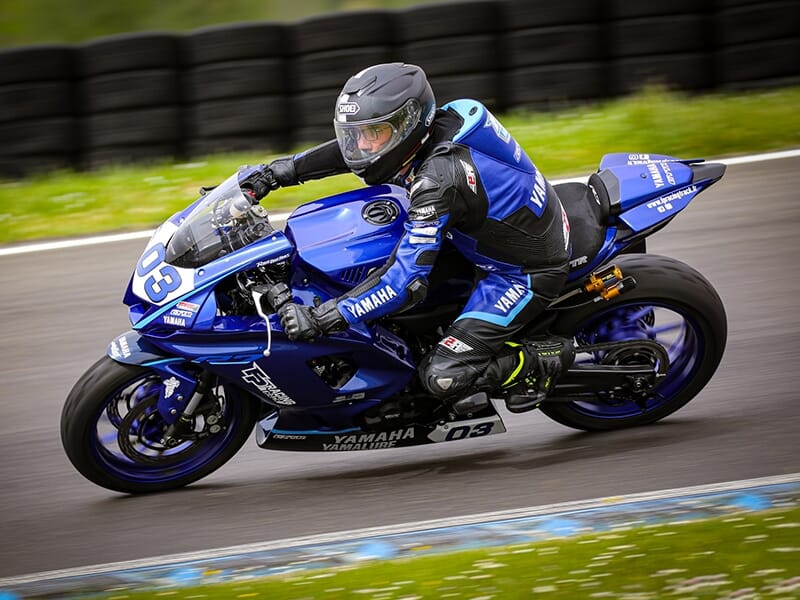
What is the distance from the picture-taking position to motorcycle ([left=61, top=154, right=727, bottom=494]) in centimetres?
465

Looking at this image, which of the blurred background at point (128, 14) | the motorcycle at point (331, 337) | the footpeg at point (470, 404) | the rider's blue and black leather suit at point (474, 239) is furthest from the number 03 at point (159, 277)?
the blurred background at point (128, 14)

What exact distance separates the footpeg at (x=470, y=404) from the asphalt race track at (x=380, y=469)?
1.32 feet

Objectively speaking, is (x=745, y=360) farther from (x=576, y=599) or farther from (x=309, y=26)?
(x=309, y=26)

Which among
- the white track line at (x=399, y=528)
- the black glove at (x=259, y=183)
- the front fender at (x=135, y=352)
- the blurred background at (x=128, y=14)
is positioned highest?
the blurred background at (x=128, y=14)

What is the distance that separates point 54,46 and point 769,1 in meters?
6.53

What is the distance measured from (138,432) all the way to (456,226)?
175cm

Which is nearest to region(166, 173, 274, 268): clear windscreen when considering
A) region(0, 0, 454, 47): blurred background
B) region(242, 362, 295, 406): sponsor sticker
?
region(242, 362, 295, 406): sponsor sticker

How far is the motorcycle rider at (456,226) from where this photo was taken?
A: 4.37 m

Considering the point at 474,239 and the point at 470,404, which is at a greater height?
the point at 474,239

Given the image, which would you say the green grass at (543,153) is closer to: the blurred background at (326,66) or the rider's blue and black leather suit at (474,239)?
the blurred background at (326,66)

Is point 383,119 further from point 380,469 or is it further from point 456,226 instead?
point 380,469

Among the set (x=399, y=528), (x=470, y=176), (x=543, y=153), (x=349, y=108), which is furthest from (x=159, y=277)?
(x=543, y=153)

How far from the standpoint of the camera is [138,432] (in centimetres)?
494

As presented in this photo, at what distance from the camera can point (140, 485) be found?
515 cm
